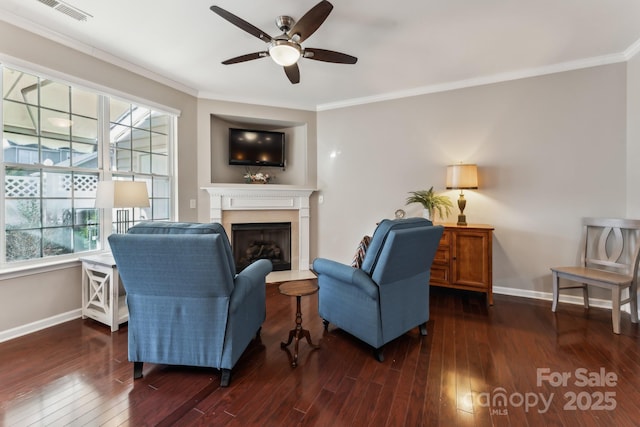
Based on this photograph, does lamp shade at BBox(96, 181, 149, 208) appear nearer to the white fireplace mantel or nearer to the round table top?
the white fireplace mantel

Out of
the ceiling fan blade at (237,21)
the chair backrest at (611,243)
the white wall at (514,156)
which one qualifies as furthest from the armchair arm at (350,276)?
the chair backrest at (611,243)

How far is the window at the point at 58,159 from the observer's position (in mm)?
2400

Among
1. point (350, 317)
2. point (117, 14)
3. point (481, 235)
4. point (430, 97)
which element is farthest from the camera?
point (430, 97)

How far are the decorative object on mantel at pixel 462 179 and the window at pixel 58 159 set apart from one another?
12.5 ft

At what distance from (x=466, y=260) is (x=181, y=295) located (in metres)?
2.93

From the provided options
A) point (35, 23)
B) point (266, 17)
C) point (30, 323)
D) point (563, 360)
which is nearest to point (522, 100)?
point (563, 360)

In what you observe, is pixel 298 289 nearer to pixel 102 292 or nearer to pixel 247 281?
pixel 247 281

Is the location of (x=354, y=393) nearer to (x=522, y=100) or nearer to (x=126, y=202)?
(x=126, y=202)

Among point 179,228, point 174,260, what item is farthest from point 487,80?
point 174,260

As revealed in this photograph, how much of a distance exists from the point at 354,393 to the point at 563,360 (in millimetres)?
1605

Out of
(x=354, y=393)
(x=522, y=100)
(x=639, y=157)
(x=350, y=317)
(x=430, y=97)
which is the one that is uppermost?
(x=430, y=97)

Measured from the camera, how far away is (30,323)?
2.42 metres

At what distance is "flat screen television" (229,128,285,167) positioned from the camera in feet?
14.2

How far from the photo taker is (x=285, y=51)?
2.21m
